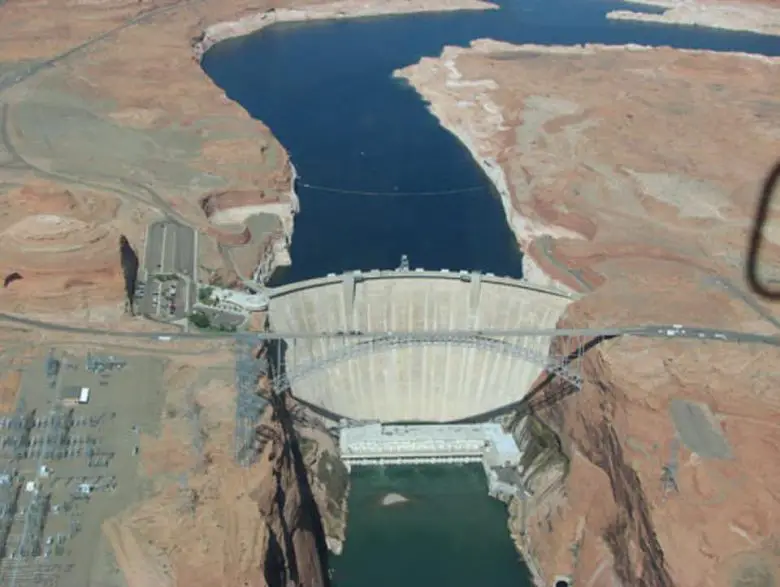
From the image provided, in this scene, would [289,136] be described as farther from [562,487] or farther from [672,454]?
[672,454]

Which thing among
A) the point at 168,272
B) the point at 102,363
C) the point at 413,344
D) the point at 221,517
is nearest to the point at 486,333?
the point at 413,344

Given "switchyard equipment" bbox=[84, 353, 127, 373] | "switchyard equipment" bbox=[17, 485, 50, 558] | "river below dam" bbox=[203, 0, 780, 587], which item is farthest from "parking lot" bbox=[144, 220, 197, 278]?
"switchyard equipment" bbox=[17, 485, 50, 558]

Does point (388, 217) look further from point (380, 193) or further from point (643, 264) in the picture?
point (643, 264)

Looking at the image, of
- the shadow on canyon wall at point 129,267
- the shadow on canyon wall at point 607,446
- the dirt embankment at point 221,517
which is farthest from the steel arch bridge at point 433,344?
the shadow on canyon wall at point 129,267

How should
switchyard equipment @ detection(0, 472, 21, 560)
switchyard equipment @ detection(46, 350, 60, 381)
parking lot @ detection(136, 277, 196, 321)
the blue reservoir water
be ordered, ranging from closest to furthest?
switchyard equipment @ detection(0, 472, 21, 560) → switchyard equipment @ detection(46, 350, 60, 381) → parking lot @ detection(136, 277, 196, 321) → the blue reservoir water

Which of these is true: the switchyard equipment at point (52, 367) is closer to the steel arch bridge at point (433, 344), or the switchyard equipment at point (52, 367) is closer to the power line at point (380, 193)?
the steel arch bridge at point (433, 344)

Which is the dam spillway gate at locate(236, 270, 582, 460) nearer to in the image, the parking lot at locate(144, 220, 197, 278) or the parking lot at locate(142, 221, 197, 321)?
the parking lot at locate(142, 221, 197, 321)

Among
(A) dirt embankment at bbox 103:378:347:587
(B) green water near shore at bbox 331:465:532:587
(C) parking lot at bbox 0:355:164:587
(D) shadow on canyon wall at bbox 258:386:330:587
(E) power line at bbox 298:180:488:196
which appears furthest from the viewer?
(E) power line at bbox 298:180:488:196
